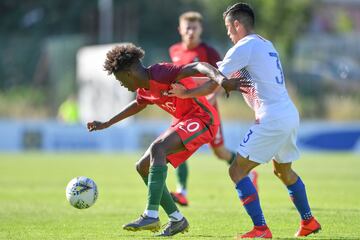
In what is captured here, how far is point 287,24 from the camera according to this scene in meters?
38.2

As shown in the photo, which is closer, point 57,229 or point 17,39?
point 57,229

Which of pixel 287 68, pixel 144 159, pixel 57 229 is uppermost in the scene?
pixel 287 68

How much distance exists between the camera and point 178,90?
8609 millimetres

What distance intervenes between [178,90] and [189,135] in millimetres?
597

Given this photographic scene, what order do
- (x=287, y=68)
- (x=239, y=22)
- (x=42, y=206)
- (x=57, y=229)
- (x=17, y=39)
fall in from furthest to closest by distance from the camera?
1. (x=17, y=39)
2. (x=287, y=68)
3. (x=42, y=206)
4. (x=57, y=229)
5. (x=239, y=22)

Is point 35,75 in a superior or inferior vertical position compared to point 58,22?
inferior

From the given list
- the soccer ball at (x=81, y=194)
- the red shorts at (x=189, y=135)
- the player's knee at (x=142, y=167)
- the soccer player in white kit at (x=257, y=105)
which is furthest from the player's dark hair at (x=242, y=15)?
the soccer ball at (x=81, y=194)

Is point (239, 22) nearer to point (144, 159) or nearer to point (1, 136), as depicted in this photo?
point (144, 159)

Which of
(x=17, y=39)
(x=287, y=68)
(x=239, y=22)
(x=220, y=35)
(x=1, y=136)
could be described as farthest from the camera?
(x=220, y=35)

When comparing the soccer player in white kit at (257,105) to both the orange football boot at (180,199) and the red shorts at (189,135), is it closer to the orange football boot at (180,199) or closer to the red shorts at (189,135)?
the red shorts at (189,135)

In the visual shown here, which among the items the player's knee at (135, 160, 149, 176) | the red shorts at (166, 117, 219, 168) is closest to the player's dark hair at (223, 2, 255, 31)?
the red shorts at (166, 117, 219, 168)

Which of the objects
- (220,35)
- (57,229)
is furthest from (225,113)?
(57,229)

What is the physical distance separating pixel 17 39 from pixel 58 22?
36.2 feet

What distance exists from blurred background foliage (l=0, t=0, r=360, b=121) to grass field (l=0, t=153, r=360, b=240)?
30.7 ft
